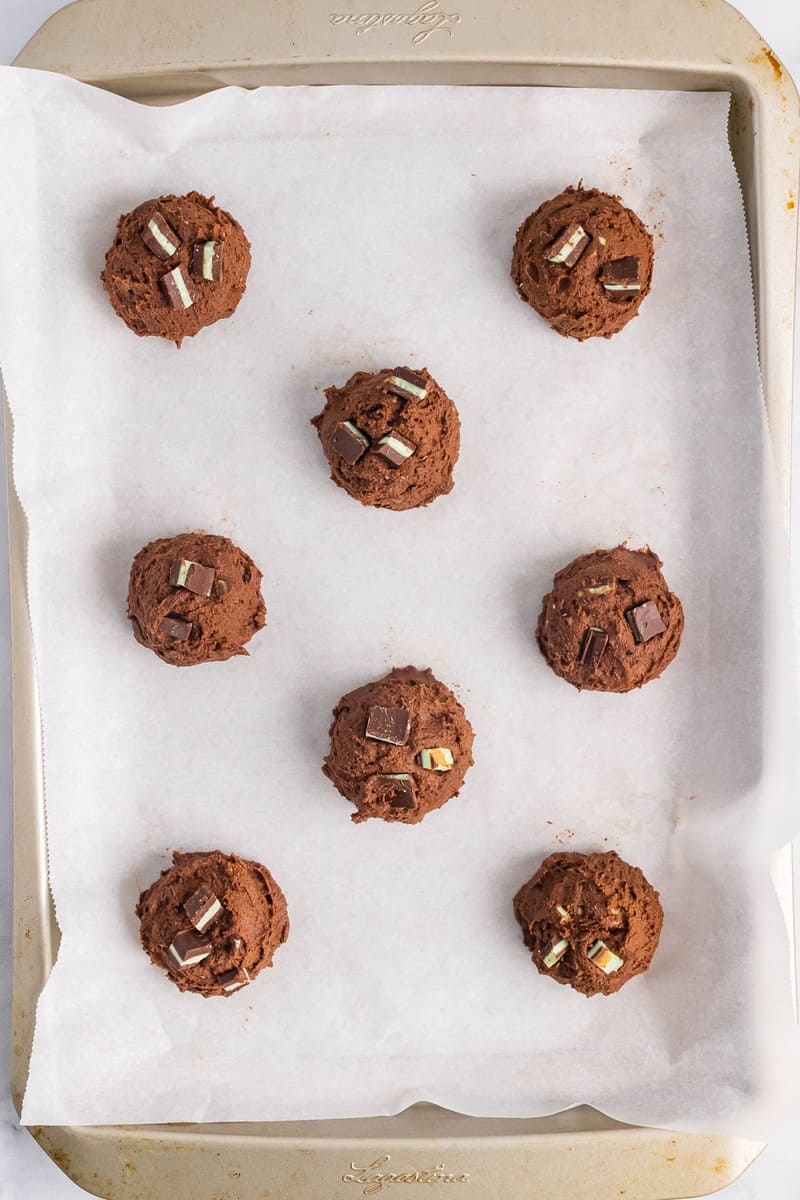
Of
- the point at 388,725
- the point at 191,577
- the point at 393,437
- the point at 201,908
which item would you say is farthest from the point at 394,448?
the point at 201,908

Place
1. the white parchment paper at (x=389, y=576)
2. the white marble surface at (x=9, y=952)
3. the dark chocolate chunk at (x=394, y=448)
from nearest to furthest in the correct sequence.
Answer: the dark chocolate chunk at (x=394, y=448) → the white parchment paper at (x=389, y=576) → the white marble surface at (x=9, y=952)

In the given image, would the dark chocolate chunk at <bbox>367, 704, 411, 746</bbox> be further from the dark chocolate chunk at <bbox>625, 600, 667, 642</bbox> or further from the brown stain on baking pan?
the brown stain on baking pan

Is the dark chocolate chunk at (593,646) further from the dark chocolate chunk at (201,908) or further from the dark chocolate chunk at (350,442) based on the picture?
the dark chocolate chunk at (201,908)

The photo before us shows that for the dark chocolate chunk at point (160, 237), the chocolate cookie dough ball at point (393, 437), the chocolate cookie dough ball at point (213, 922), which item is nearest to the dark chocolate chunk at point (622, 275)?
the chocolate cookie dough ball at point (393, 437)

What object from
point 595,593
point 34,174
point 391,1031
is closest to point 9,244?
point 34,174

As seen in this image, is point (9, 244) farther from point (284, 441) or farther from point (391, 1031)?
point (391, 1031)

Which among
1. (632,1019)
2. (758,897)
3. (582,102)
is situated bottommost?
(632,1019)

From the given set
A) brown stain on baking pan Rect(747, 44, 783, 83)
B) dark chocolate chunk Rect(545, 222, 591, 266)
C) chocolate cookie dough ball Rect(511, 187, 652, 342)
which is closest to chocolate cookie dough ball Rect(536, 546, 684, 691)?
chocolate cookie dough ball Rect(511, 187, 652, 342)

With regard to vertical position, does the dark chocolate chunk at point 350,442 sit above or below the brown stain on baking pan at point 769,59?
below
